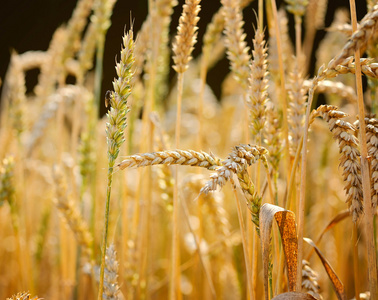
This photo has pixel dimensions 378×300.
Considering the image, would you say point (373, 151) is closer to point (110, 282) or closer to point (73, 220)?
point (110, 282)

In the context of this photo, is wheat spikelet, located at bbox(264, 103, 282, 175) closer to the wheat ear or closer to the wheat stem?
the wheat stem

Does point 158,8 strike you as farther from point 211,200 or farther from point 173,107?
point 173,107

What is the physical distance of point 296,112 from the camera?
737mm

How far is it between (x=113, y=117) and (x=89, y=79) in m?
2.20

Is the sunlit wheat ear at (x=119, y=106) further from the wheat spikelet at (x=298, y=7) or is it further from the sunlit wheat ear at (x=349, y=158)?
the wheat spikelet at (x=298, y=7)

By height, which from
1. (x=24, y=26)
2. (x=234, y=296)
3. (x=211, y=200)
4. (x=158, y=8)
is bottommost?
(x=234, y=296)

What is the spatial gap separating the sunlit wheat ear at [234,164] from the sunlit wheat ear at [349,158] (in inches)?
4.9

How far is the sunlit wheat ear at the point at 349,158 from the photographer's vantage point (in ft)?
1.97

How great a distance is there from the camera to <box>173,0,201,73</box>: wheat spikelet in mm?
712

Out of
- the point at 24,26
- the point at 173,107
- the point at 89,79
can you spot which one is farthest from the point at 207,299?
the point at 24,26

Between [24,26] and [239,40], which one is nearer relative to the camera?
[239,40]

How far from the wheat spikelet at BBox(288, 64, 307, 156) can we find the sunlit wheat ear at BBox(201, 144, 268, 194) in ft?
0.48

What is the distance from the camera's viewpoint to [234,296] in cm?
145

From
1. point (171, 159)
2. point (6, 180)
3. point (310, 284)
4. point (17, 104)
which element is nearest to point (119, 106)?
point (171, 159)
